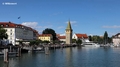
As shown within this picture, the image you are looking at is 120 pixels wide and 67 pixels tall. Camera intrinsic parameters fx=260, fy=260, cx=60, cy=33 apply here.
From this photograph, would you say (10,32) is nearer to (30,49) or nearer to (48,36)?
(30,49)

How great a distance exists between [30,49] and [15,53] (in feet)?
69.3

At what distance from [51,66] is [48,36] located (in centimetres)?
14975

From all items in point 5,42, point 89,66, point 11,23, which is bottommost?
point 89,66

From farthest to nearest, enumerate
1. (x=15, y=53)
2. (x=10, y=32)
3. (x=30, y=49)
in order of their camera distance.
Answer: (x=10, y=32) → (x=30, y=49) → (x=15, y=53)

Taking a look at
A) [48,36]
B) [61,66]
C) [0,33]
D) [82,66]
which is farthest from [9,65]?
[48,36]

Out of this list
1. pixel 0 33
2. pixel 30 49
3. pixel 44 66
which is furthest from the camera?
pixel 30 49

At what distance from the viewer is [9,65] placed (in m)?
48.2

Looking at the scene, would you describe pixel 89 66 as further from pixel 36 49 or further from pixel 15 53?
pixel 36 49

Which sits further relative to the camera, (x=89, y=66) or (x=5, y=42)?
(x=5, y=42)

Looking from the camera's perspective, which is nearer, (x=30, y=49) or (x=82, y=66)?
(x=82, y=66)

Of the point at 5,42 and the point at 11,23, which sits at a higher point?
the point at 11,23

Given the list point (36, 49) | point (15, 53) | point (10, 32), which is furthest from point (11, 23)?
point (15, 53)

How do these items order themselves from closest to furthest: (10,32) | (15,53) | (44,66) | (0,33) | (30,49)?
(44,66) → (15,53) → (0,33) → (30,49) → (10,32)

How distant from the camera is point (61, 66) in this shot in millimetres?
47719
